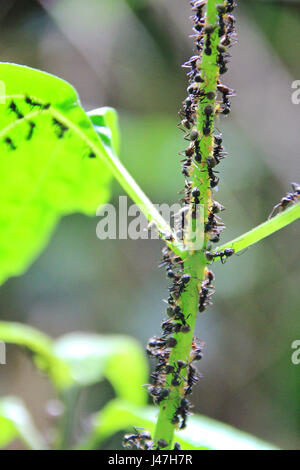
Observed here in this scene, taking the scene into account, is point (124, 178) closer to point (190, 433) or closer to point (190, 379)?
point (190, 379)

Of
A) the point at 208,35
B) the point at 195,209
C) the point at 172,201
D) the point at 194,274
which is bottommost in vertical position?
the point at 194,274

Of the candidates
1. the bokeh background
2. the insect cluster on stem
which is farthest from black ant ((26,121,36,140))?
the bokeh background

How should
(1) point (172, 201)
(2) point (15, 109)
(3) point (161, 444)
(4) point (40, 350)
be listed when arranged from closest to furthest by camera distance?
1. (3) point (161, 444)
2. (2) point (15, 109)
3. (4) point (40, 350)
4. (1) point (172, 201)

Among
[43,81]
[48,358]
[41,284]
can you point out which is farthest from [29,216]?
[41,284]

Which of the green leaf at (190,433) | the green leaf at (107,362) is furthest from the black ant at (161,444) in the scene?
the green leaf at (107,362)

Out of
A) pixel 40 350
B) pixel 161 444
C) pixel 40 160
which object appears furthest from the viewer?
pixel 40 350

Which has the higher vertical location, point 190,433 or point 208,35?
point 208,35

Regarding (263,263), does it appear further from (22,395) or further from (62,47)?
(62,47)

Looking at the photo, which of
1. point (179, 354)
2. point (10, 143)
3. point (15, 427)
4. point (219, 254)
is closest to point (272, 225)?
point (219, 254)
